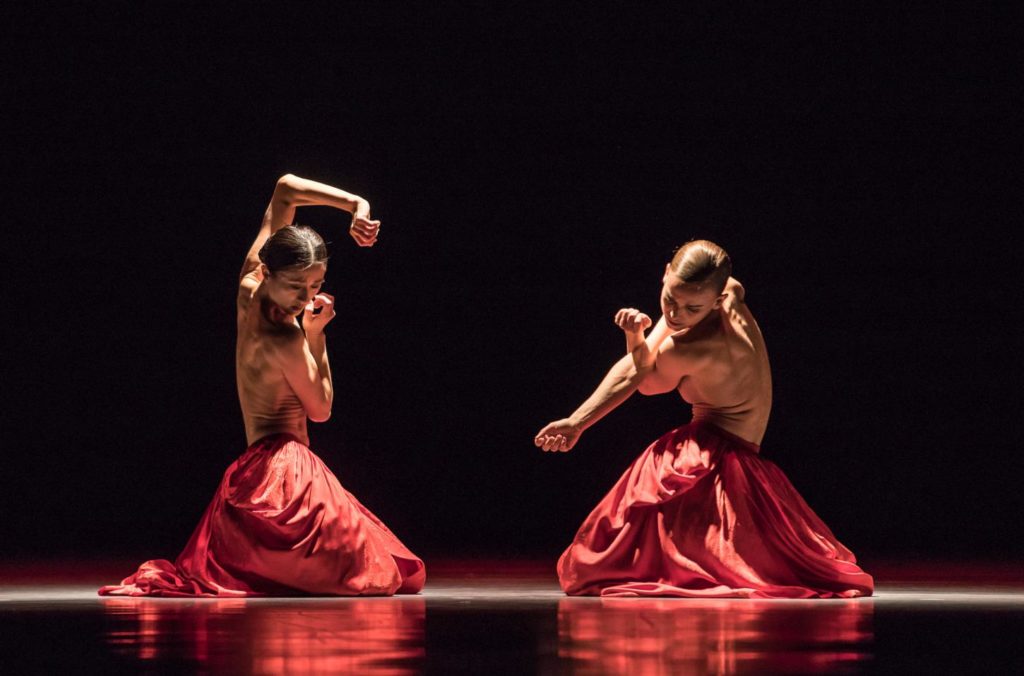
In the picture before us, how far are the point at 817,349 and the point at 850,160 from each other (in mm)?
744

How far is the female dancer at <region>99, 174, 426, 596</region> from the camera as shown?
4480mm

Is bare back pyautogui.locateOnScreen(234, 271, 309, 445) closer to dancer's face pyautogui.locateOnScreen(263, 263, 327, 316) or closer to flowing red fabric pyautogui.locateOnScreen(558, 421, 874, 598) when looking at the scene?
dancer's face pyautogui.locateOnScreen(263, 263, 327, 316)

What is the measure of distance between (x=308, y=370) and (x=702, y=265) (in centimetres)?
111

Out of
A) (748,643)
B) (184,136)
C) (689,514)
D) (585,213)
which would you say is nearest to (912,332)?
(585,213)

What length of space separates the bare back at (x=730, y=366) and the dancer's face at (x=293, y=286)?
1.01 m

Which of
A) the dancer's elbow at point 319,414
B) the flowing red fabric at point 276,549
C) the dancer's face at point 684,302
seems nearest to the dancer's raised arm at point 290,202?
the dancer's elbow at point 319,414

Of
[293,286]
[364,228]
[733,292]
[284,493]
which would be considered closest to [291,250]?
[293,286]

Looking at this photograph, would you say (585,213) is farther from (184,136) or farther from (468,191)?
(184,136)

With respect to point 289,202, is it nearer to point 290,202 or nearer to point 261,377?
point 290,202

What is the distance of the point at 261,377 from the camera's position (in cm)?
462

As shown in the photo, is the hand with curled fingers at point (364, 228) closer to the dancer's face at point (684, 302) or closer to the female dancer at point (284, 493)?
the female dancer at point (284, 493)

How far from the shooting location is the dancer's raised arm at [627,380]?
4.57 meters

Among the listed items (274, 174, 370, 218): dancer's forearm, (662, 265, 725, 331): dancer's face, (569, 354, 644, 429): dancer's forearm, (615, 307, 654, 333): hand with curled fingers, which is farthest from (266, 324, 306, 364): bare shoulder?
(662, 265, 725, 331): dancer's face

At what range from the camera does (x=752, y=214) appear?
21.2 feet
